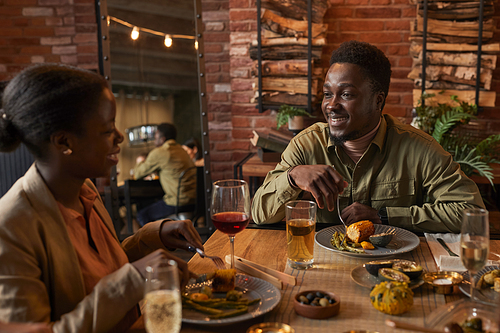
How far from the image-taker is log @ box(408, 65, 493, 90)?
9.02 feet

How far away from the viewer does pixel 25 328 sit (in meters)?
0.69

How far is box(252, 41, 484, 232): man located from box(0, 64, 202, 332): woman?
0.72 meters

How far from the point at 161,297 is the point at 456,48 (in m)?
2.67

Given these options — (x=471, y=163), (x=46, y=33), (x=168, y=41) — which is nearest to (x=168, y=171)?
(x=168, y=41)

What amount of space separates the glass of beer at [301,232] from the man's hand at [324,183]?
0.19 meters

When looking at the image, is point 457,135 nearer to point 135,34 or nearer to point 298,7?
point 298,7

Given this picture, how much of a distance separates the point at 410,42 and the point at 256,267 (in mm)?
2432

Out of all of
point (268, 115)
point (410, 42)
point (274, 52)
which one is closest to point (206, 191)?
point (268, 115)

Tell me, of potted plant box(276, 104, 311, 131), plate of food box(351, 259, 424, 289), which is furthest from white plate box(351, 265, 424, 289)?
potted plant box(276, 104, 311, 131)

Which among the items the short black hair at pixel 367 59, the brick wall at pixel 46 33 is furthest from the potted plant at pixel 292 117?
the brick wall at pixel 46 33

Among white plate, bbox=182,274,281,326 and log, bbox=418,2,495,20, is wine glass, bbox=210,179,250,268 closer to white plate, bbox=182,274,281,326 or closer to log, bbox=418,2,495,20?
white plate, bbox=182,274,281,326

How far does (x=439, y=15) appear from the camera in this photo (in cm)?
276

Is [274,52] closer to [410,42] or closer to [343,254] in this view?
[410,42]

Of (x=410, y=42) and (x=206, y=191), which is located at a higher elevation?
(x=410, y=42)
